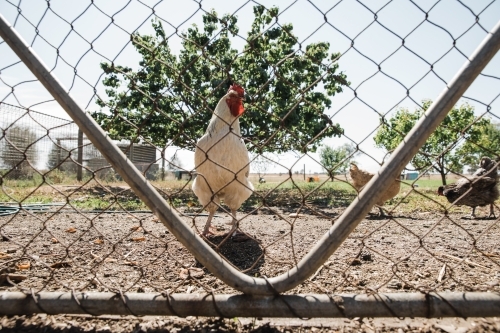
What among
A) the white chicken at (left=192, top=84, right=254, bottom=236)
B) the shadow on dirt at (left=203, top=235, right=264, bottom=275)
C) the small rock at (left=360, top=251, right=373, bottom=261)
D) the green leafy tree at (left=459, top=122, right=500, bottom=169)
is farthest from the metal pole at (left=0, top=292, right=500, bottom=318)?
the white chicken at (left=192, top=84, right=254, bottom=236)

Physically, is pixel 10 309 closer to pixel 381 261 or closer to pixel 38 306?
pixel 38 306

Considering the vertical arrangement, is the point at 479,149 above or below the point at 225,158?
above

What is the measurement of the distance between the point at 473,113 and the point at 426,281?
54.2ft

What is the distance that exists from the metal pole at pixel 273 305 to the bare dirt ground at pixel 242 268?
0.11 meters

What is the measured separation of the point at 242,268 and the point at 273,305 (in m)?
1.30

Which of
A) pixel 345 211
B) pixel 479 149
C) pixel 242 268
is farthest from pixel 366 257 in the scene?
pixel 479 149

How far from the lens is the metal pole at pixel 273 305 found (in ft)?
3.47

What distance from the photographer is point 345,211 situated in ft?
3.57

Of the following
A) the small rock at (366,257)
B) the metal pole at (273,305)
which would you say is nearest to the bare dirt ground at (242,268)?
the small rock at (366,257)

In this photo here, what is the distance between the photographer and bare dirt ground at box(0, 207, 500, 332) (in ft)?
4.07

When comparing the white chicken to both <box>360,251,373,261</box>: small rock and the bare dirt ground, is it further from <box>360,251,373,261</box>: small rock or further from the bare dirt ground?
<box>360,251,373,261</box>: small rock

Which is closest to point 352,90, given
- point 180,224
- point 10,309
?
point 180,224

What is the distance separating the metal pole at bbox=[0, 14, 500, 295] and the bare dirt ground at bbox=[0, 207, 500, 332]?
0.13 m

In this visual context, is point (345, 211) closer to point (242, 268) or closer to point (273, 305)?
point (273, 305)
